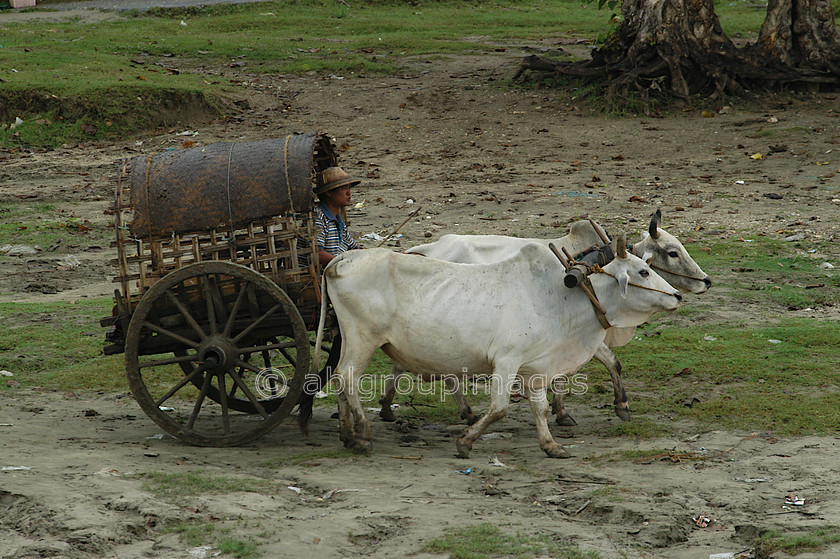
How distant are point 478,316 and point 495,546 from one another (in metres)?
1.85

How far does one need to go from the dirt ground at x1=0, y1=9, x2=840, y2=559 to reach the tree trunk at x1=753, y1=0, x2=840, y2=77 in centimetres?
98

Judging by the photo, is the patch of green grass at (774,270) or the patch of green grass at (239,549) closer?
the patch of green grass at (239,549)

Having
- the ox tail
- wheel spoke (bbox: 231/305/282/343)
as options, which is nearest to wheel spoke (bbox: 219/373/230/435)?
wheel spoke (bbox: 231/305/282/343)

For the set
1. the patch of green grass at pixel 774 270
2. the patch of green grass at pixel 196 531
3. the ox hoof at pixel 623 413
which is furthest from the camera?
the patch of green grass at pixel 774 270

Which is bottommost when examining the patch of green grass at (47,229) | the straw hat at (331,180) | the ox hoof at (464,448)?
the ox hoof at (464,448)

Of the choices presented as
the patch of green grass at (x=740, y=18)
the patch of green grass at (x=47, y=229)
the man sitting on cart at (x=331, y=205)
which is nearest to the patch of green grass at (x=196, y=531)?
the man sitting on cart at (x=331, y=205)

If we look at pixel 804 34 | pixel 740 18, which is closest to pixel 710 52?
pixel 804 34

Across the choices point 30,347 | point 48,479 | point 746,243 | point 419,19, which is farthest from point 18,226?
point 419,19

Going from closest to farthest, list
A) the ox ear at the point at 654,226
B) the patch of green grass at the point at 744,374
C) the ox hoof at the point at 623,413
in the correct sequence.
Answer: the patch of green grass at the point at 744,374 < the ox hoof at the point at 623,413 < the ox ear at the point at 654,226

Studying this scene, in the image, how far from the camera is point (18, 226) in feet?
38.7

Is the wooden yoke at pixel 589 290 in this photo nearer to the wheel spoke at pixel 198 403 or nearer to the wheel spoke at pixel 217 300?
the wheel spoke at pixel 217 300

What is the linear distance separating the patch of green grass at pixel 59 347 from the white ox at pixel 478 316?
2.62 m

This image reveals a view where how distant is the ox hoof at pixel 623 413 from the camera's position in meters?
6.62

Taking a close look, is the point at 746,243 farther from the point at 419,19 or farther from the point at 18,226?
the point at 419,19
